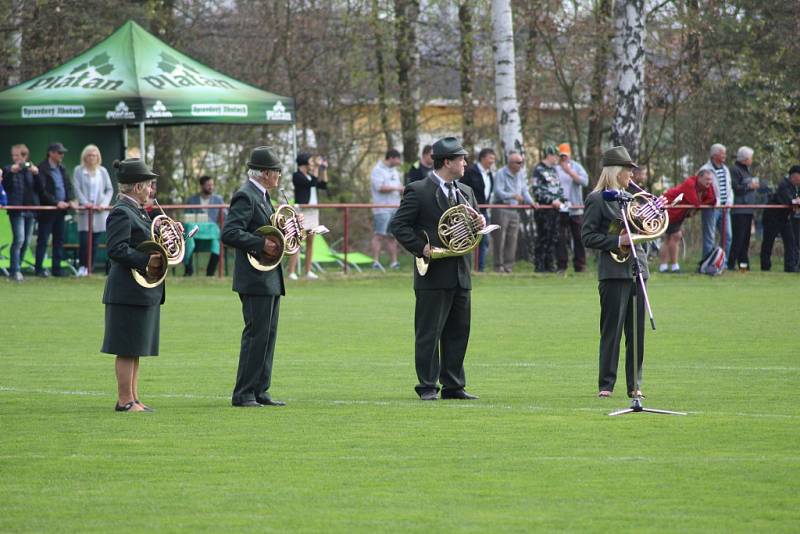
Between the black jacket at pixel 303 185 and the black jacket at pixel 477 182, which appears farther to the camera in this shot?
the black jacket at pixel 477 182

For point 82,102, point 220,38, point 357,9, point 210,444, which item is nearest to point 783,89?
point 357,9

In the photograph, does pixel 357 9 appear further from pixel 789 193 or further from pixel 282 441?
pixel 282 441

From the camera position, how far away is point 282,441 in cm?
1019

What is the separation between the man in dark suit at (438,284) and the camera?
40.9ft

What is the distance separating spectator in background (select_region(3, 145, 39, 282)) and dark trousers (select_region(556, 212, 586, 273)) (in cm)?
903

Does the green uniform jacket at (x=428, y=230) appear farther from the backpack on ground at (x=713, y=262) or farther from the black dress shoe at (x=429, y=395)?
the backpack on ground at (x=713, y=262)

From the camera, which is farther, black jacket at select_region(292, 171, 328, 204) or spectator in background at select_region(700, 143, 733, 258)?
spectator in background at select_region(700, 143, 733, 258)

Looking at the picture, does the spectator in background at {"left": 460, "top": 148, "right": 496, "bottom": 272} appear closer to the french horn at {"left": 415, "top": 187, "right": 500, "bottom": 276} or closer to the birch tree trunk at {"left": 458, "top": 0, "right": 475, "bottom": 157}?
the birch tree trunk at {"left": 458, "top": 0, "right": 475, "bottom": 157}

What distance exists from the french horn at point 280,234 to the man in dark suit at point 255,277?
0.02 metres

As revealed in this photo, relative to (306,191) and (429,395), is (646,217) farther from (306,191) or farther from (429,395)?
(306,191)

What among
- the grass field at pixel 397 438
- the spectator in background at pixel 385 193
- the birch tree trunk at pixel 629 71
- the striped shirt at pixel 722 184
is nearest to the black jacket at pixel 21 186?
the spectator in background at pixel 385 193

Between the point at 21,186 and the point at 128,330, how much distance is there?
47.1 feet

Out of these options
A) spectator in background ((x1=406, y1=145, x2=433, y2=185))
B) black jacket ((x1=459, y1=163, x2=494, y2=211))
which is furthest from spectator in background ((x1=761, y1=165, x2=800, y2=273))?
spectator in background ((x1=406, y1=145, x2=433, y2=185))

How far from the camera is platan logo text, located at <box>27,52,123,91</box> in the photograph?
27172mm
